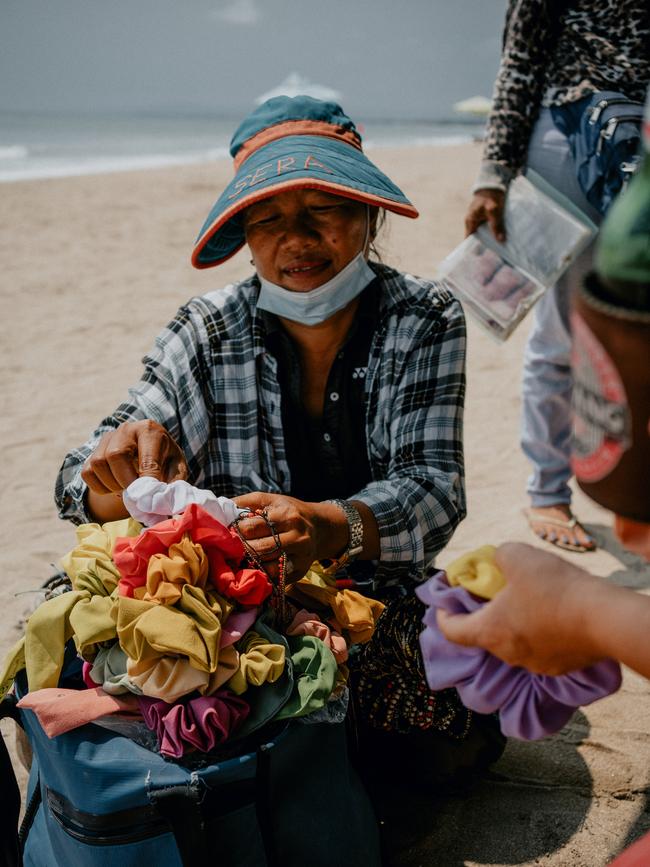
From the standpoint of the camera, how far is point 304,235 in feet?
6.33

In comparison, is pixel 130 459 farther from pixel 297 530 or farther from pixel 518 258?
pixel 518 258

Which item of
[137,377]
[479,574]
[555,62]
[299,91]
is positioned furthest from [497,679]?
[299,91]

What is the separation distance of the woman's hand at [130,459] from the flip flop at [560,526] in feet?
6.24

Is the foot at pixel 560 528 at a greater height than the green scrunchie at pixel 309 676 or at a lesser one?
lesser

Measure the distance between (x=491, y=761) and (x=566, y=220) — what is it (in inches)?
66.3

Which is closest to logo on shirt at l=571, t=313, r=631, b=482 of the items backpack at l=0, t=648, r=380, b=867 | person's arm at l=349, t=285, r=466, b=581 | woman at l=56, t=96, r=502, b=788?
backpack at l=0, t=648, r=380, b=867

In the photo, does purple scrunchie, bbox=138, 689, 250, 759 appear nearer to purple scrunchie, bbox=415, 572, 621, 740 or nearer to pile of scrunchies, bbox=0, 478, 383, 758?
pile of scrunchies, bbox=0, 478, 383, 758

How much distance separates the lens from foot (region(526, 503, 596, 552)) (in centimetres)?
307

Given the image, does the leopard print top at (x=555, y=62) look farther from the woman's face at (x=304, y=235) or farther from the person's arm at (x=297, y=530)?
the person's arm at (x=297, y=530)

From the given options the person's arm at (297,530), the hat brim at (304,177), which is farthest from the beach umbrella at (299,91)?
the person's arm at (297,530)

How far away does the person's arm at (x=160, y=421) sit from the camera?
1.76 m

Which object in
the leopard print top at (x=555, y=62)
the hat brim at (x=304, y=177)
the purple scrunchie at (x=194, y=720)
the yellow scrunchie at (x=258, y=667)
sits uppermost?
the leopard print top at (x=555, y=62)

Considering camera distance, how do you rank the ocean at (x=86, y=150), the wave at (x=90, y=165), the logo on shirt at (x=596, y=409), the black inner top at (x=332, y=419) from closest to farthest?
the logo on shirt at (x=596, y=409), the black inner top at (x=332, y=419), the wave at (x=90, y=165), the ocean at (x=86, y=150)

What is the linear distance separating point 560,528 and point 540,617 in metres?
2.42
